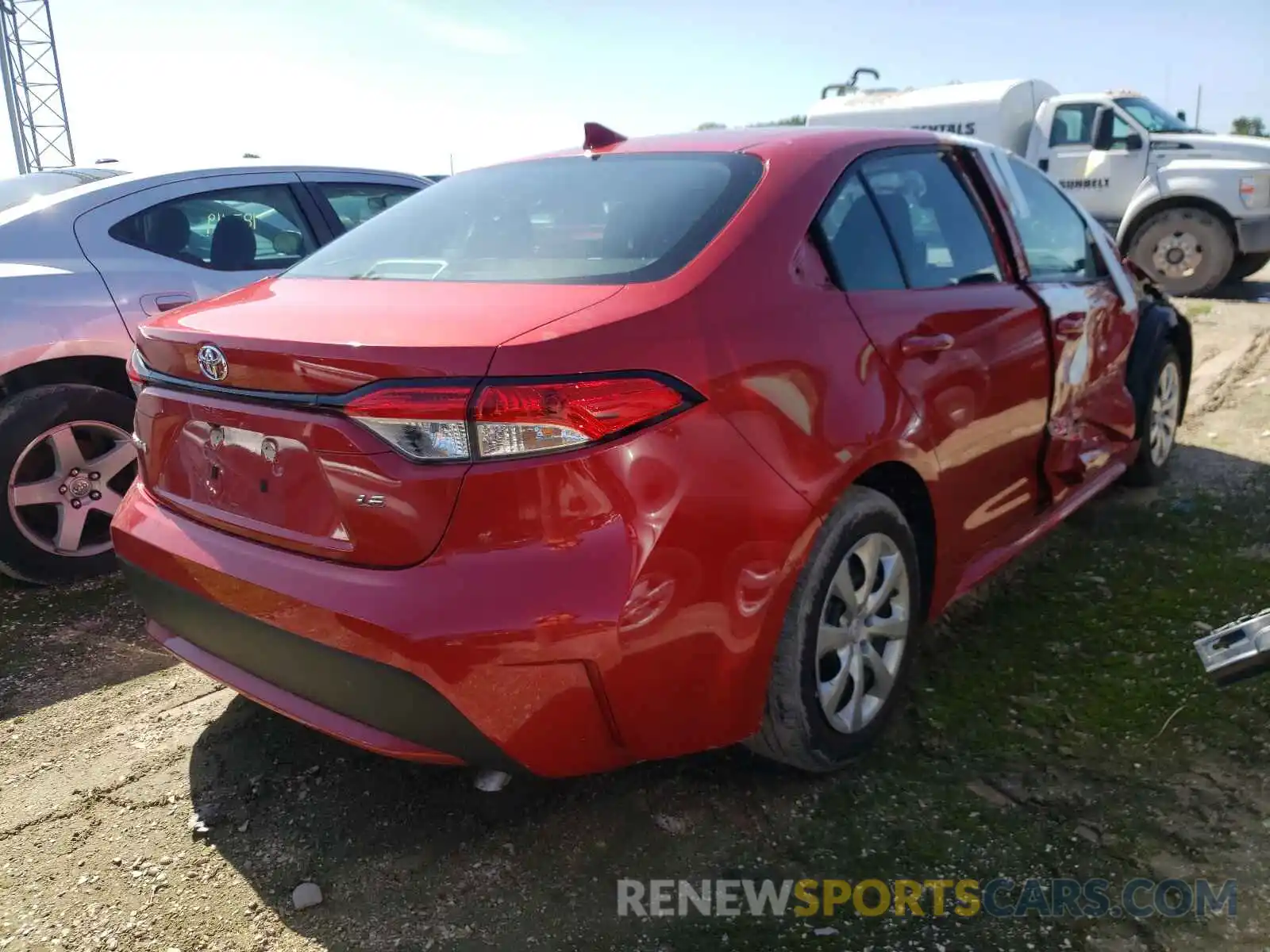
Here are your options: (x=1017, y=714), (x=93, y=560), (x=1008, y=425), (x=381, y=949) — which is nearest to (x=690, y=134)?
(x=1008, y=425)

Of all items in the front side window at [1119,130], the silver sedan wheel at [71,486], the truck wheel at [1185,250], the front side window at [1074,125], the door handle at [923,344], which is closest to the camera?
the door handle at [923,344]

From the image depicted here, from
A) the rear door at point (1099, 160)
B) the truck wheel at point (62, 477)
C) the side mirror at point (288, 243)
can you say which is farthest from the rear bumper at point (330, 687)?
the rear door at point (1099, 160)

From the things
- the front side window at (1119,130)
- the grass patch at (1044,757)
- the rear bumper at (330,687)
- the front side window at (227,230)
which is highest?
the front side window at (1119,130)

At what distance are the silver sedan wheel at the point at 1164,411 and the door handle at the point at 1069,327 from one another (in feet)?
3.59

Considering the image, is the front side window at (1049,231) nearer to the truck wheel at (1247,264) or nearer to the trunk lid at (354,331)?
the trunk lid at (354,331)

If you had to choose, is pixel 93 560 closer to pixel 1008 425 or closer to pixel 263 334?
pixel 263 334

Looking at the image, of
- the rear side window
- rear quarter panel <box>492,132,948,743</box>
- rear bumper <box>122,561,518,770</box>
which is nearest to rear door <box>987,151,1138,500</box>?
the rear side window

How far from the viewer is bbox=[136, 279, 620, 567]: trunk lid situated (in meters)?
1.84

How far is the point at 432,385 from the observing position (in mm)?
1804

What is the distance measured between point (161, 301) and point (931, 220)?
9.93 feet

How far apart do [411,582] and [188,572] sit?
2.33 feet

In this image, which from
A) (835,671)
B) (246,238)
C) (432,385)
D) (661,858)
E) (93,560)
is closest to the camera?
(432,385)

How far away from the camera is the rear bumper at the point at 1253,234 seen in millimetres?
9930

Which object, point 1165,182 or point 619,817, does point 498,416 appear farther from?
point 1165,182
